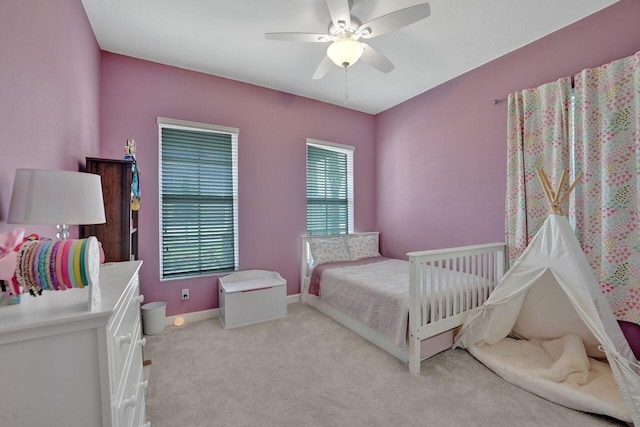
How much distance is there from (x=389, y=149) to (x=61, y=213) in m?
3.80

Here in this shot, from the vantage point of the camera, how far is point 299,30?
2.29 m

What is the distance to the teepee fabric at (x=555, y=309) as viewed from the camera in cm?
161

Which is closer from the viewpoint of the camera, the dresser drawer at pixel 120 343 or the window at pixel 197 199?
the dresser drawer at pixel 120 343

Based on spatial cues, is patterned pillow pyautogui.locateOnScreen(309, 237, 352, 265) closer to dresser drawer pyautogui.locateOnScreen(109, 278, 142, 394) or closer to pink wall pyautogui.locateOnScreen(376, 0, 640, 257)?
pink wall pyautogui.locateOnScreen(376, 0, 640, 257)

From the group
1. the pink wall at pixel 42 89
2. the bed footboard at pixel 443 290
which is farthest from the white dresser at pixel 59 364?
the bed footboard at pixel 443 290

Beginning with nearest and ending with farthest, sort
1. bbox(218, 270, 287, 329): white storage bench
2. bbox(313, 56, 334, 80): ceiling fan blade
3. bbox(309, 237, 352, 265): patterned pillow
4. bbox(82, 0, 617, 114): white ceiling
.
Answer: bbox(82, 0, 617, 114): white ceiling < bbox(313, 56, 334, 80): ceiling fan blade < bbox(218, 270, 287, 329): white storage bench < bbox(309, 237, 352, 265): patterned pillow

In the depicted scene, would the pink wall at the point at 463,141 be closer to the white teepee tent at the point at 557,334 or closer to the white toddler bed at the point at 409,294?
the white toddler bed at the point at 409,294

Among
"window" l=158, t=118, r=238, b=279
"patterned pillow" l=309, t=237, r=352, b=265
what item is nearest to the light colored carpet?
"window" l=158, t=118, r=238, b=279

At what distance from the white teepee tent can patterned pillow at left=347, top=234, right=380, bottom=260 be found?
66.7 inches

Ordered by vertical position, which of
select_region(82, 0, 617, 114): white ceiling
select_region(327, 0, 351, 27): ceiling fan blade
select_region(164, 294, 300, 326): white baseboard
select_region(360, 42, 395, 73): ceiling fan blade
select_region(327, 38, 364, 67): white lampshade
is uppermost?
select_region(82, 0, 617, 114): white ceiling

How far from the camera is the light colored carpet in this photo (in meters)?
1.59

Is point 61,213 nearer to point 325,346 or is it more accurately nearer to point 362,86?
point 325,346

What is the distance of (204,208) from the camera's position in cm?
306

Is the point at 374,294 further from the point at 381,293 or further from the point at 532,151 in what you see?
the point at 532,151
